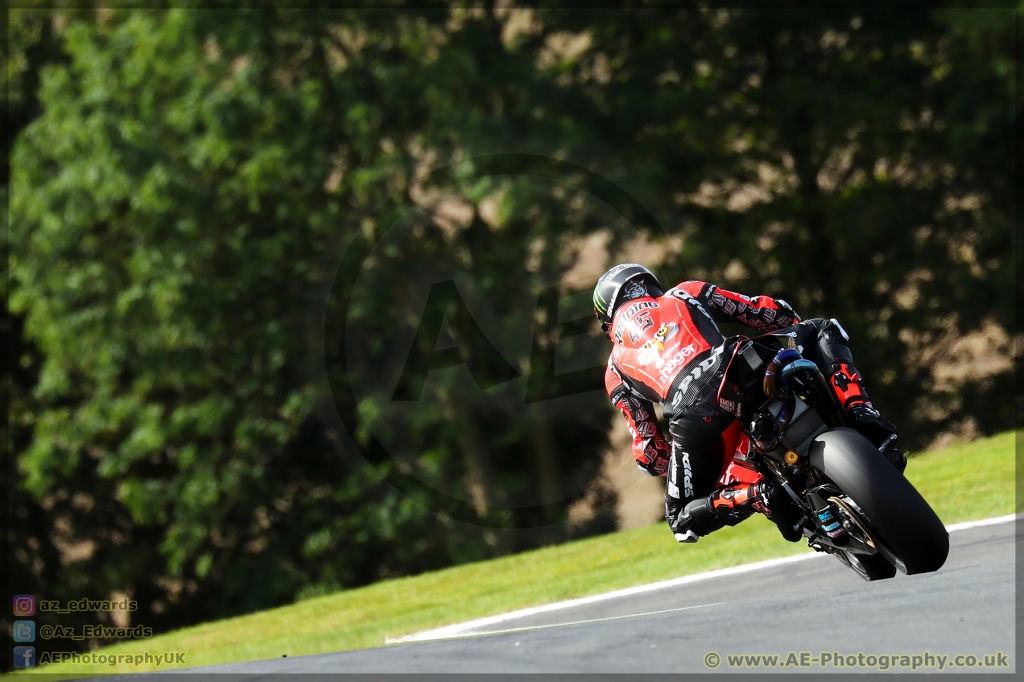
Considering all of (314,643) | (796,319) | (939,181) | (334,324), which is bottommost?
(314,643)

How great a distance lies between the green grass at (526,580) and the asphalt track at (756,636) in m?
2.84

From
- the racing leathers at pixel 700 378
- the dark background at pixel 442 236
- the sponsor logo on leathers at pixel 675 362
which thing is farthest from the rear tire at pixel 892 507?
the dark background at pixel 442 236

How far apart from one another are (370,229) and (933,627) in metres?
14.9

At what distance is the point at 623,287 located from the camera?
500 cm

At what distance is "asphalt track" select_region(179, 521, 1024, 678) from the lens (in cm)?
341

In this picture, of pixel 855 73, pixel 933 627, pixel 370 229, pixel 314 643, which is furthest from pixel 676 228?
pixel 933 627

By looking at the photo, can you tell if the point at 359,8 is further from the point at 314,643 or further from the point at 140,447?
the point at 314,643

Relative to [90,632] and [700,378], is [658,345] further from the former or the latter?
[90,632]

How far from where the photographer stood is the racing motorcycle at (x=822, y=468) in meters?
3.97

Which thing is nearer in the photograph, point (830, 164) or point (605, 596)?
point (605, 596)

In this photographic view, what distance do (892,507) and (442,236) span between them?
14307 millimetres

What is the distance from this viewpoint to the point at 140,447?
18.0 metres

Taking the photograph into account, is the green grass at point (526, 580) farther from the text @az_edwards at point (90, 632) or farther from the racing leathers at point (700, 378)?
the text @az_edwards at point (90, 632)

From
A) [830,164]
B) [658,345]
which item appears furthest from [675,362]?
[830,164]
